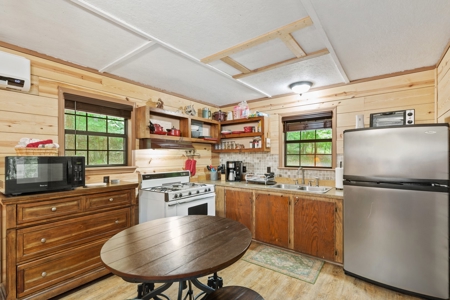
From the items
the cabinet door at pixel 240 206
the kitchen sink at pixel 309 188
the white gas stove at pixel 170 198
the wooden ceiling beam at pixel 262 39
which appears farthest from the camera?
the cabinet door at pixel 240 206

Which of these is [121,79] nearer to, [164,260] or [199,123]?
[199,123]

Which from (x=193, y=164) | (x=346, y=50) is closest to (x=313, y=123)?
(x=346, y=50)

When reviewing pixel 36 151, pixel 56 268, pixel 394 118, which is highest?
pixel 394 118

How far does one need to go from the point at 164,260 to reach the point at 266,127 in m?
2.98

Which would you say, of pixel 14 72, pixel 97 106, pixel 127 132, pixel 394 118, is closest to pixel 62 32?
pixel 14 72

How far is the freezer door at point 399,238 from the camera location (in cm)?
193

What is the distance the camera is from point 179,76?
2.88m

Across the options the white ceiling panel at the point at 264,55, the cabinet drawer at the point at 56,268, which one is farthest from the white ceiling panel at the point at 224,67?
the cabinet drawer at the point at 56,268

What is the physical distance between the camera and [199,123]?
12.9 feet

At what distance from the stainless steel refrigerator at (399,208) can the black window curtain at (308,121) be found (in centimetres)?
102

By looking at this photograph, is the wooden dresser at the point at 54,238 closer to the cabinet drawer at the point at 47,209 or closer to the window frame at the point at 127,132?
the cabinet drawer at the point at 47,209

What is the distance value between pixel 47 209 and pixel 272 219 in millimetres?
2627

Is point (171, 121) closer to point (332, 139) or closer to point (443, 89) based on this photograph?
point (332, 139)

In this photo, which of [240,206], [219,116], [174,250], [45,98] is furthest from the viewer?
[219,116]
